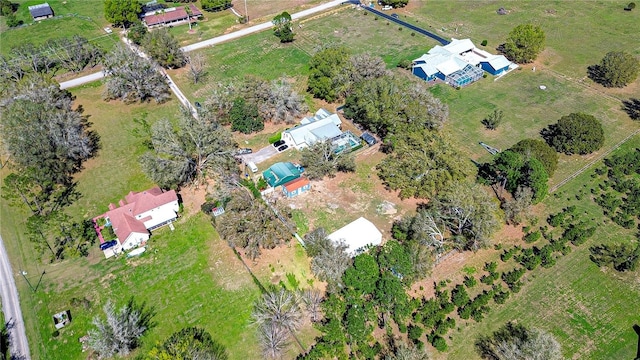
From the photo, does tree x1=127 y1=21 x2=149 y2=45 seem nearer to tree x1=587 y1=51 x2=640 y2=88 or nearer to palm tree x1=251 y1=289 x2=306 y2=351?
palm tree x1=251 y1=289 x2=306 y2=351

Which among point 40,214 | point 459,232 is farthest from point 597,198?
point 40,214

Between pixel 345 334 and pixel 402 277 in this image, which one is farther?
pixel 402 277

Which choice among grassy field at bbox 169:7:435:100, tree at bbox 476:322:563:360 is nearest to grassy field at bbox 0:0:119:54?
grassy field at bbox 169:7:435:100

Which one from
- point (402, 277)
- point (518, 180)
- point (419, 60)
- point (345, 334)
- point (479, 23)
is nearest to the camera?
point (345, 334)

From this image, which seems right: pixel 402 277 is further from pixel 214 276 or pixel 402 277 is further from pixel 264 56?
pixel 264 56

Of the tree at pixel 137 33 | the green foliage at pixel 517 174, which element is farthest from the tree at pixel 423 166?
the tree at pixel 137 33

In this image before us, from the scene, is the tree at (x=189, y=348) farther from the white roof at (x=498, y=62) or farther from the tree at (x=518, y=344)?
the white roof at (x=498, y=62)
